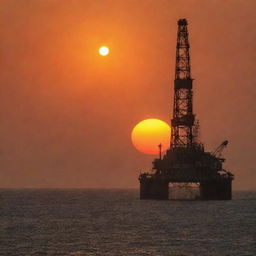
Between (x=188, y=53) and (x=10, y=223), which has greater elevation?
(x=188, y=53)

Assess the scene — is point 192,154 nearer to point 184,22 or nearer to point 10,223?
point 184,22

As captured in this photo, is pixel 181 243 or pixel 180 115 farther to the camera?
pixel 180 115

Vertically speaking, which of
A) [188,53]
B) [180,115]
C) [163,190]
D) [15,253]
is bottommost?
[15,253]

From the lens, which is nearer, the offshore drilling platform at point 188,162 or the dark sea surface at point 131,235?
the dark sea surface at point 131,235

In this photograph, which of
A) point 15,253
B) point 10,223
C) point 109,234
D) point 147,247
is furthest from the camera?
point 10,223

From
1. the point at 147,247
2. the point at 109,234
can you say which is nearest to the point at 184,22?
the point at 109,234

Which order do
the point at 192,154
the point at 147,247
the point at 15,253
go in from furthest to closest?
the point at 192,154 → the point at 147,247 → the point at 15,253

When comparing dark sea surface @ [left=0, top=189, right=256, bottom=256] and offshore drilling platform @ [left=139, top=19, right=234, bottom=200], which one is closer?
dark sea surface @ [left=0, top=189, right=256, bottom=256]

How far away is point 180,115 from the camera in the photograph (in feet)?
515

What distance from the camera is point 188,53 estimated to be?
535ft

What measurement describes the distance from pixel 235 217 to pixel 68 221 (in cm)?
2526

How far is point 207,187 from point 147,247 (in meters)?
91.1

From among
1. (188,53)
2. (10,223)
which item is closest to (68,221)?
(10,223)

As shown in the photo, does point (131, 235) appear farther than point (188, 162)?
No
